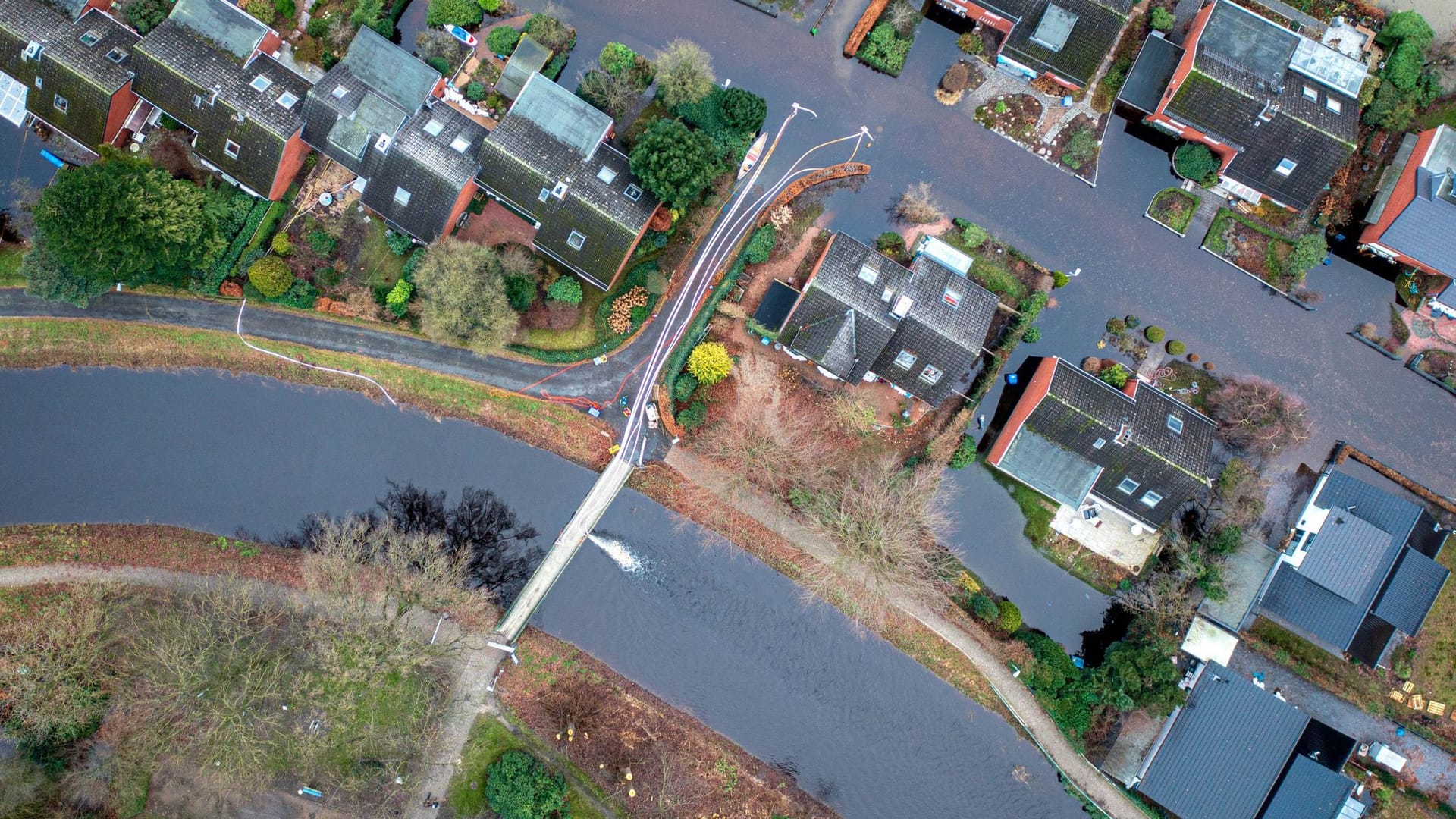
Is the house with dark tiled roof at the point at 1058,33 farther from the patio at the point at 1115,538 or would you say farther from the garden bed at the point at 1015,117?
the patio at the point at 1115,538

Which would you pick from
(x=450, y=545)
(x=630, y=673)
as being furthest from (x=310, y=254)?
(x=630, y=673)

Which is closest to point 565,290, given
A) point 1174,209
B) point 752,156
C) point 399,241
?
point 399,241

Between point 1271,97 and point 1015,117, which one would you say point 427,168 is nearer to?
point 1015,117

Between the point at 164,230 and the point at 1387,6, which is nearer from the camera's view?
the point at 164,230

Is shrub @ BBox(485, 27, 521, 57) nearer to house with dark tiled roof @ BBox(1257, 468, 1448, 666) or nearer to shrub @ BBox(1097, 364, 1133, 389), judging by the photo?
shrub @ BBox(1097, 364, 1133, 389)

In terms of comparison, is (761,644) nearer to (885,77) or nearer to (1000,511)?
(1000,511)

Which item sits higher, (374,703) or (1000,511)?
(1000,511)

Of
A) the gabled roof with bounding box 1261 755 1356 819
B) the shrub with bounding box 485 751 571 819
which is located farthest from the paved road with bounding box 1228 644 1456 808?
the shrub with bounding box 485 751 571 819
